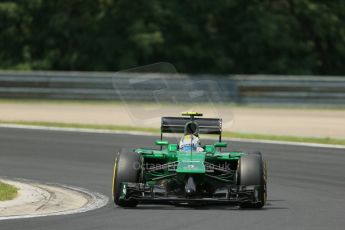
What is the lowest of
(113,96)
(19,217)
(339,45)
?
(19,217)

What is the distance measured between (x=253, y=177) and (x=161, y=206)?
4.21ft

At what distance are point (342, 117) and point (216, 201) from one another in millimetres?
19853

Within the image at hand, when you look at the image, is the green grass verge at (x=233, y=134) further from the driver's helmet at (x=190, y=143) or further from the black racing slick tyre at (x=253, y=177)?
the black racing slick tyre at (x=253, y=177)

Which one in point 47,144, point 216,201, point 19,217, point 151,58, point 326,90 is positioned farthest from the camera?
point 151,58

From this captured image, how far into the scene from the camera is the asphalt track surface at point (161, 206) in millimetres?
11789

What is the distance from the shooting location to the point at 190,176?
526 inches

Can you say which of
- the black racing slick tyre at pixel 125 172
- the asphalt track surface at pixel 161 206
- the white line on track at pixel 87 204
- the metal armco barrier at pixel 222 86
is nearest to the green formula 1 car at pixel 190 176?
the black racing slick tyre at pixel 125 172

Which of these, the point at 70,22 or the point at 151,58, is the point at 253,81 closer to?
the point at 151,58

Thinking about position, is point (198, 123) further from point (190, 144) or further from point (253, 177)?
→ point (253, 177)

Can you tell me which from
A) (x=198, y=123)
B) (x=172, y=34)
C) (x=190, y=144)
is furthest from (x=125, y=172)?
(x=172, y=34)

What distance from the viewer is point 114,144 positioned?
79.2ft

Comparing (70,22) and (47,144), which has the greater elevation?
(70,22)

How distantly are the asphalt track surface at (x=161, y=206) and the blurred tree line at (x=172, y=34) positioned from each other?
15.2m

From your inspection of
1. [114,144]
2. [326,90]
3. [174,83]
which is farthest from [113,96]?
[114,144]
